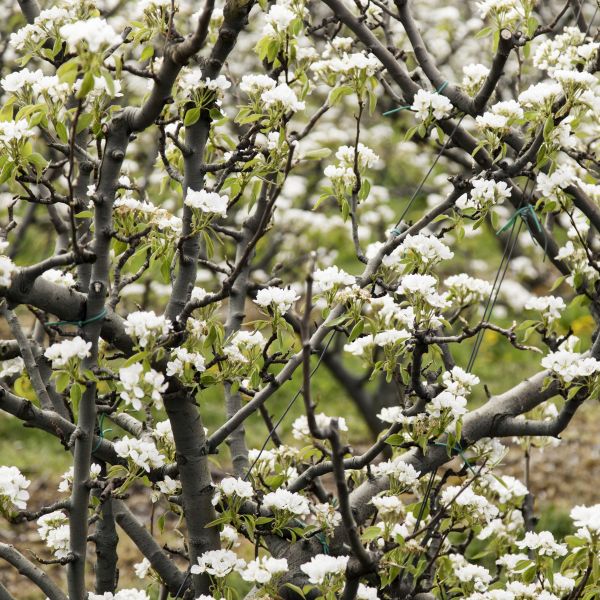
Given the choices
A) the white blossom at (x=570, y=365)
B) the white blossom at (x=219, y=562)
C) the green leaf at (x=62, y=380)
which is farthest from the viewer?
the white blossom at (x=570, y=365)

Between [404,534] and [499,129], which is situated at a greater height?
[499,129]

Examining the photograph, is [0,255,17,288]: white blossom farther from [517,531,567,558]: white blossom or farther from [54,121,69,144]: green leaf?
[517,531,567,558]: white blossom

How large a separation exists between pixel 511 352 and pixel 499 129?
7102mm

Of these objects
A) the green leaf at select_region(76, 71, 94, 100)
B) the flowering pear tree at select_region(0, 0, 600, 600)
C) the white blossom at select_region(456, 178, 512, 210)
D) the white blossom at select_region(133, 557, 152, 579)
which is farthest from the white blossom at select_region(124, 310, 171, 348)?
the white blossom at select_region(133, 557, 152, 579)

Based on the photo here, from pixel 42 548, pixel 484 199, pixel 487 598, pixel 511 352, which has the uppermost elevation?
pixel 511 352

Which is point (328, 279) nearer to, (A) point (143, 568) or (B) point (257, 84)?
(B) point (257, 84)

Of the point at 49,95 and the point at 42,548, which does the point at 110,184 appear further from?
the point at 42,548

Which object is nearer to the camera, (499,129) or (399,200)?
(499,129)

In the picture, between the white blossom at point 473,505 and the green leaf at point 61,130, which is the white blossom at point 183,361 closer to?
the green leaf at point 61,130

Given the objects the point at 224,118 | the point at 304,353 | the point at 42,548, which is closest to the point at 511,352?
the point at 42,548

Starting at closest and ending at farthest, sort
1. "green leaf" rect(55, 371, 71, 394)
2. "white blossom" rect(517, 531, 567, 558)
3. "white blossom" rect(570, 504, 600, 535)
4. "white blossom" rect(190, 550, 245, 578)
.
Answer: "green leaf" rect(55, 371, 71, 394), "white blossom" rect(570, 504, 600, 535), "white blossom" rect(190, 550, 245, 578), "white blossom" rect(517, 531, 567, 558)

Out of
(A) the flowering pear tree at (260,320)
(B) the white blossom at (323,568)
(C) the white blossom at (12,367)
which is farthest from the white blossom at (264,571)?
(C) the white blossom at (12,367)

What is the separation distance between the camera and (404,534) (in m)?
2.58

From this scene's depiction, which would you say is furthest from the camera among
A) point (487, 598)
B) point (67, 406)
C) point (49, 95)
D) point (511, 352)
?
point (511, 352)
